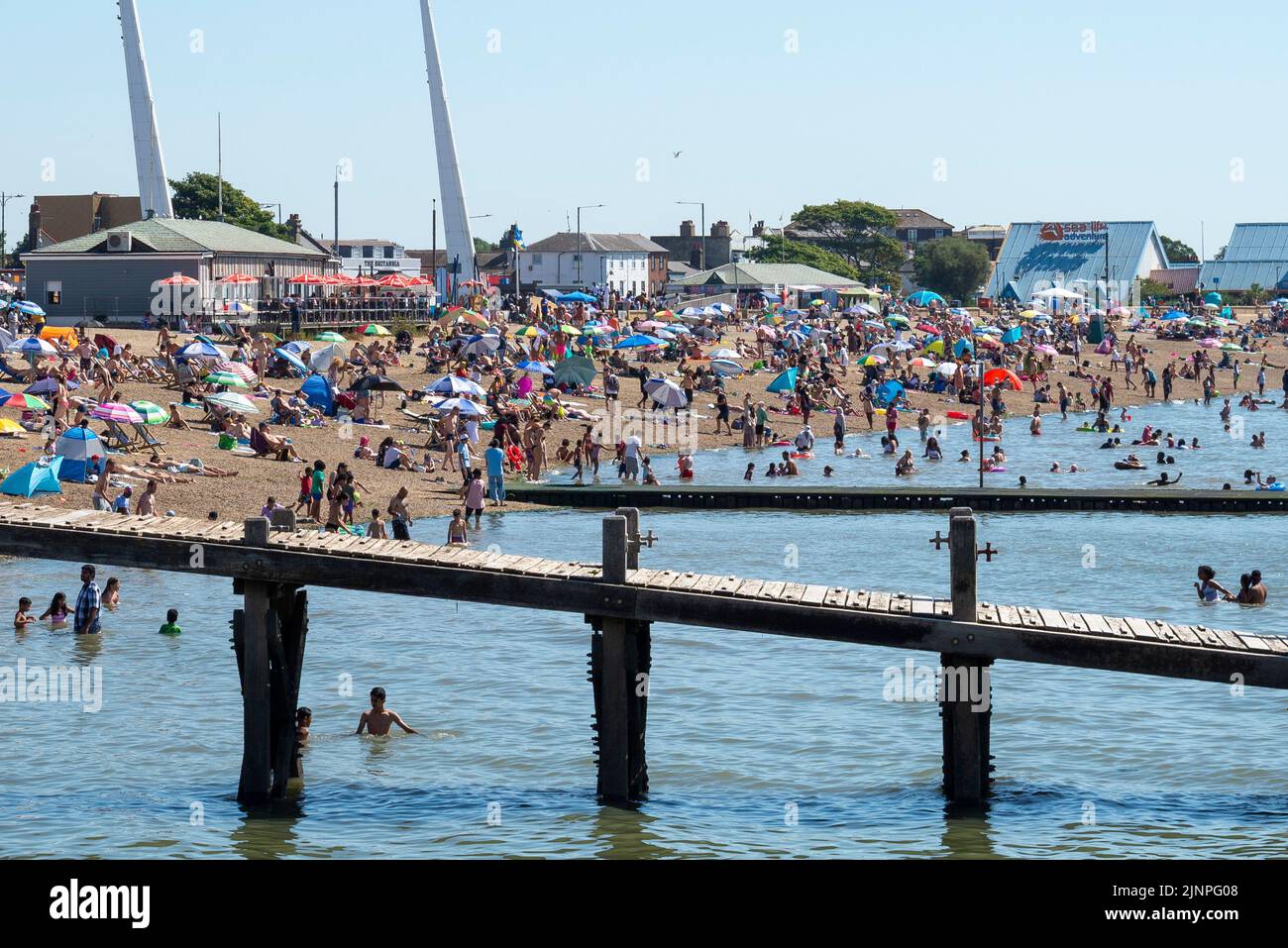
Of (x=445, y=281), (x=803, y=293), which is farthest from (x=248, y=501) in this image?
(x=803, y=293)

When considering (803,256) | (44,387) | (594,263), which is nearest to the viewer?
(44,387)

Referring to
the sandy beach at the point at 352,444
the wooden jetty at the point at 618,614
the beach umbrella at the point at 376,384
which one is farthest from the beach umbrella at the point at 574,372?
the wooden jetty at the point at 618,614

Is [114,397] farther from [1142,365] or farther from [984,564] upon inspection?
[1142,365]

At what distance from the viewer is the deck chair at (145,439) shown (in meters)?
36.1

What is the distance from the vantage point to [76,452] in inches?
1214

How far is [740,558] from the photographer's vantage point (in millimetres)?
33906

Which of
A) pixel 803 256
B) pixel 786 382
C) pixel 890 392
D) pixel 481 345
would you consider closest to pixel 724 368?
pixel 786 382

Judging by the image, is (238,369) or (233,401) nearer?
(233,401)

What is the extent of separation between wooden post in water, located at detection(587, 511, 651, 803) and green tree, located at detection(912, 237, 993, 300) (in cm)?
12057

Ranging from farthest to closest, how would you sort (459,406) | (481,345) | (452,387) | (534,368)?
(481,345), (534,368), (452,387), (459,406)

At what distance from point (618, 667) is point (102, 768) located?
21.4ft

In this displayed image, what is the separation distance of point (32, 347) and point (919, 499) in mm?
20754

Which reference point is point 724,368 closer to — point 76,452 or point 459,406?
point 459,406
